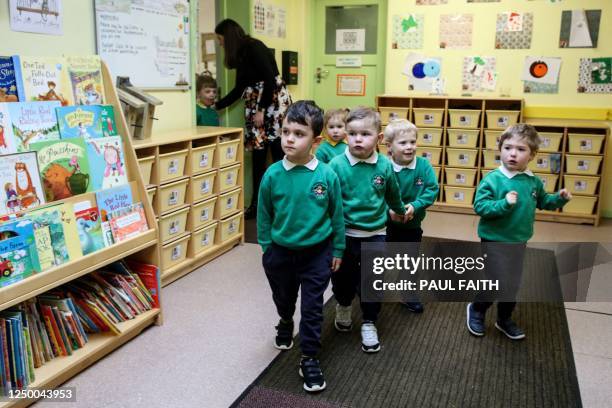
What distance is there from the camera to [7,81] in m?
1.96

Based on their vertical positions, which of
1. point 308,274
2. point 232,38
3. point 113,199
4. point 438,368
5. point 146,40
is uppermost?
point 232,38

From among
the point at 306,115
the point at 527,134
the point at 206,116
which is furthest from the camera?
the point at 206,116

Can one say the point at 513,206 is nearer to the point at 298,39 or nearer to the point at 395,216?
the point at 395,216

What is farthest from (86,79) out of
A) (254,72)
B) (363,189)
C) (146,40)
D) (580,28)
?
(580,28)

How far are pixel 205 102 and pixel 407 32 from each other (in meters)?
2.10

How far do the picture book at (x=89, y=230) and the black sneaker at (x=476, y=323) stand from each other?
165 cm

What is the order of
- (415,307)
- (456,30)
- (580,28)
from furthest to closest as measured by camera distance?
1. (456,30)
2. (580,28)
3. (415,307)

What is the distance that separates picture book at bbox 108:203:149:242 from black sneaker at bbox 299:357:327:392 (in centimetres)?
92

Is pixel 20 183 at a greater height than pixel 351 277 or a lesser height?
greater

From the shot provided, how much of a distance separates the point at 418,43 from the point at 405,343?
3.36 metres

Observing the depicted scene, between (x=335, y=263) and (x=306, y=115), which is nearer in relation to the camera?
(x=306, y=115)

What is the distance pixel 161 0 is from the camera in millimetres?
3080

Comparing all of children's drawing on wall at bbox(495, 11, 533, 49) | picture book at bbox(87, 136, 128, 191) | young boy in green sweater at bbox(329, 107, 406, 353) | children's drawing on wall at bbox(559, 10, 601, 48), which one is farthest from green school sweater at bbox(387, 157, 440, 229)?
children's drawing on wall at bbox(559, 10, 601, 48)

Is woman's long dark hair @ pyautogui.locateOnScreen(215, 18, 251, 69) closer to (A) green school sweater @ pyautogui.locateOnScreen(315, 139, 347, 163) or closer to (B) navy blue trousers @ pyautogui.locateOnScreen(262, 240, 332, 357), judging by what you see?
(A) green school sweater @ pyautogui.locateOnScreen(315, 139, 347, 163)
